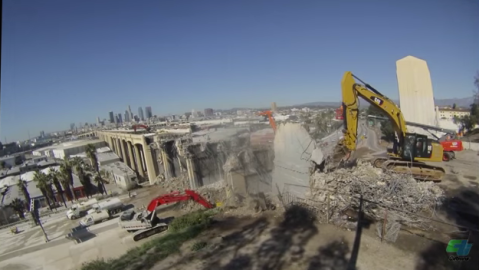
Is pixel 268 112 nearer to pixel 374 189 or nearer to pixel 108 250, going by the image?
pixel 374 189

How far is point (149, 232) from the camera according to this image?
411 inches

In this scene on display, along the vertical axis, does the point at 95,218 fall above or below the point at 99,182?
below

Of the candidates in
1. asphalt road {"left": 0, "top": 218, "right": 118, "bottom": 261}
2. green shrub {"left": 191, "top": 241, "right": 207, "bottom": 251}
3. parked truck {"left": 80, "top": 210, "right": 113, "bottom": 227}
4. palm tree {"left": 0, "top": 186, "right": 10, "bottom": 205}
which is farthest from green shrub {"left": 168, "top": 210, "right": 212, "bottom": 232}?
palm tree {"left": 0, "top": 186, "right": 10, "bottom": 205}

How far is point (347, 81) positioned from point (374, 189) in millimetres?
4907

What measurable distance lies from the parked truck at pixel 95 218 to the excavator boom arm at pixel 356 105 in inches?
584

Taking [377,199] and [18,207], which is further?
[18,207]

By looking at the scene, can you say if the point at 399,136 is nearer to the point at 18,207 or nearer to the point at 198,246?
the point at 198,246

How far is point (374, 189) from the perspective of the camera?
870 centimetres

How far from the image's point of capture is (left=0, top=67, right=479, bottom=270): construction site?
6.32m

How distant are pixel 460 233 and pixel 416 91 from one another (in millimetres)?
20493

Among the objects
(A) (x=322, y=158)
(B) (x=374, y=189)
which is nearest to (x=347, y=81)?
(A) (x=322, y=158)

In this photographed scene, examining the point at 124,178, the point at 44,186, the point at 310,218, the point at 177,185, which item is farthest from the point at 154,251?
the point at 44,186

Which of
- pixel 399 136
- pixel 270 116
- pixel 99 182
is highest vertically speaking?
pixel 270 116

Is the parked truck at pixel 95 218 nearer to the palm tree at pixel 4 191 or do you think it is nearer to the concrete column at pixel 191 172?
the concrete column at pixel 191 172
